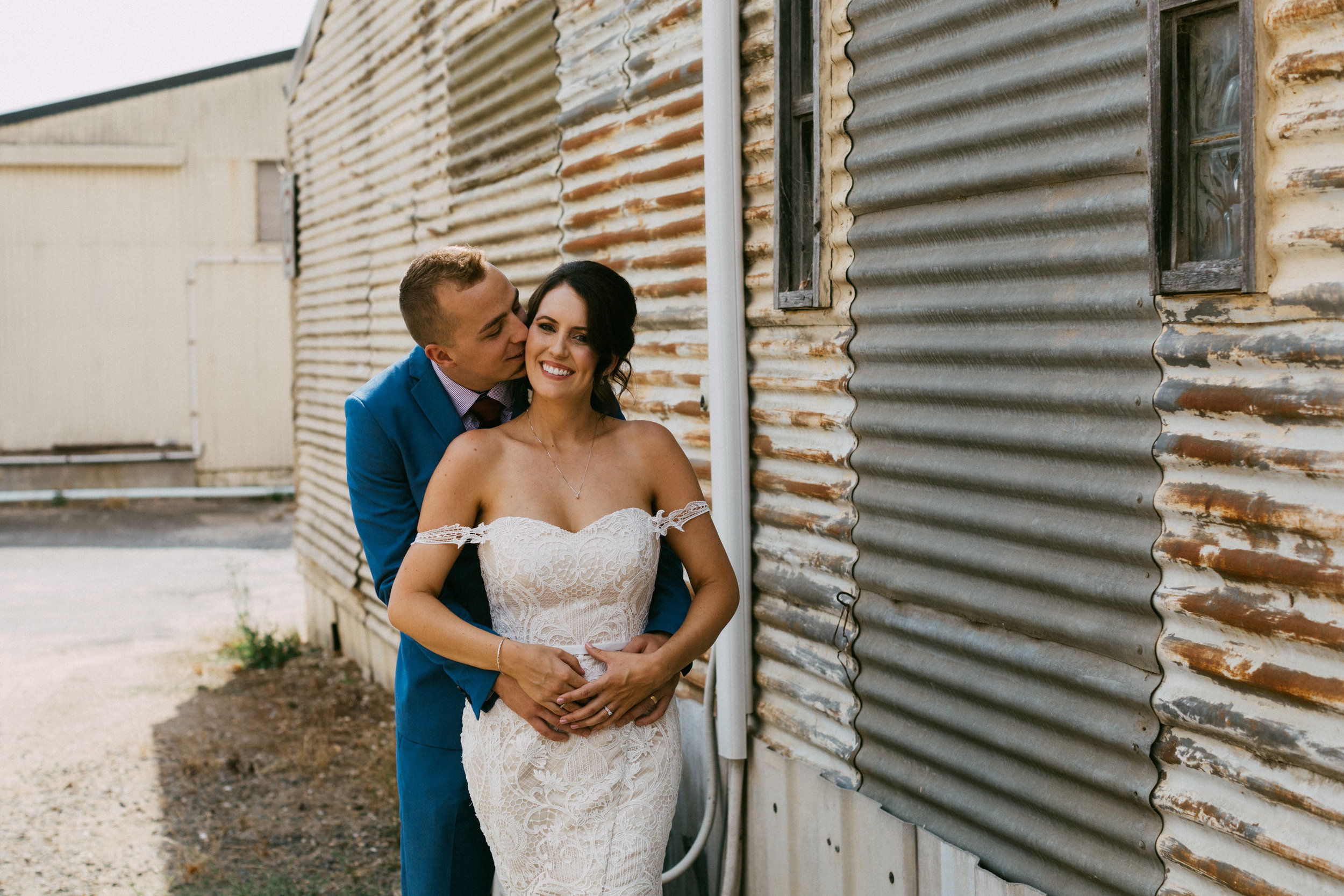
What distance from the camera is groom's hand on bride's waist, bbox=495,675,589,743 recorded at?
8.51 feet

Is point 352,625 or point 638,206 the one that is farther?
point 352,625

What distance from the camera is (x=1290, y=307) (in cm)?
204

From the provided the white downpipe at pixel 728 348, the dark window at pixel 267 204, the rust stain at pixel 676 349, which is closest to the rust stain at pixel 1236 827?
the white downpipe at pixel 728 348

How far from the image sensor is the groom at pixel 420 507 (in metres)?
2.83

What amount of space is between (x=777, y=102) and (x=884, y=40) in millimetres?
522

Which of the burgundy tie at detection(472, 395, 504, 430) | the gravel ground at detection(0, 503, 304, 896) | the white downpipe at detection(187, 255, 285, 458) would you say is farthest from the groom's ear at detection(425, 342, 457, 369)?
the white downpipe at detection(187, 255, 285, 458)

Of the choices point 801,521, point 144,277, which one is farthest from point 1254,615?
point 144,277

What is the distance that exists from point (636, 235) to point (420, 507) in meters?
1.83

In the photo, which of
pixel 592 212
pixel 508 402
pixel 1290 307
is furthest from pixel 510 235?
pixel 1290 307

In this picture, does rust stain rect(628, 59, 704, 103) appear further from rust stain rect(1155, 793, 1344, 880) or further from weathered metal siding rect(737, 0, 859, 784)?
rust stain rect(1155, 793, 1344, 880)

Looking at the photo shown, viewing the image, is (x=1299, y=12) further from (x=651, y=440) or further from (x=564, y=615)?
(x=564, y=615)

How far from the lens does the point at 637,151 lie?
4445 mm

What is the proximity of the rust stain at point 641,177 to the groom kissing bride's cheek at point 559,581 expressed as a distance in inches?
53.6

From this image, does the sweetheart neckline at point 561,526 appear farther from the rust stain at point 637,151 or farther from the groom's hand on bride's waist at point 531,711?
the rust stain at point 637,151
